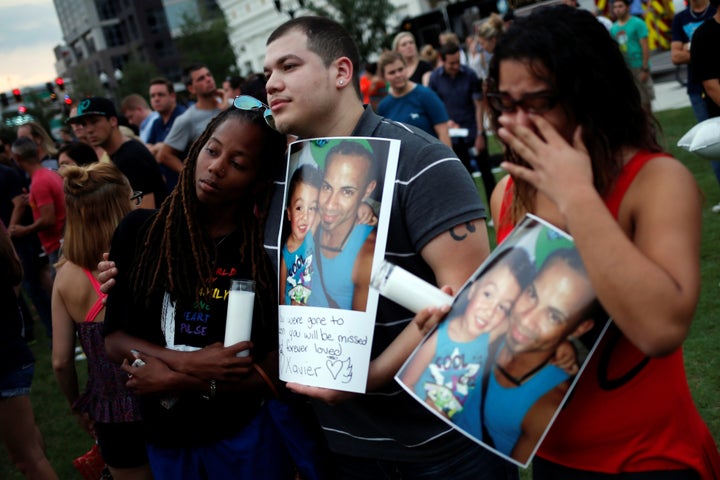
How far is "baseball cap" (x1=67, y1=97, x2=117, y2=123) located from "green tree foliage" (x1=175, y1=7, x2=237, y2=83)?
6211 cm

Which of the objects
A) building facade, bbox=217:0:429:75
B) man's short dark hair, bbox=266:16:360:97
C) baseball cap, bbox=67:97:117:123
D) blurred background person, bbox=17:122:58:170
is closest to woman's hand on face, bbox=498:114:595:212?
man's short dark hair, bbox=266:16:360:97

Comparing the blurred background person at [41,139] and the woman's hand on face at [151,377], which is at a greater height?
the blurred background person at [41,139]

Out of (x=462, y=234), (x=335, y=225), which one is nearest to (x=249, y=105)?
(x=335, y=225)

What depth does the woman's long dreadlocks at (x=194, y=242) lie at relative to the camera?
2.39 meters

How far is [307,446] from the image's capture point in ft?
8.10

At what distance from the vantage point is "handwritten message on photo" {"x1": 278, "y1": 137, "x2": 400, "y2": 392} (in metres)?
1.98

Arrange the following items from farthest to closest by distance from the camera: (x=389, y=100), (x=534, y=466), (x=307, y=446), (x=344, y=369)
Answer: (x=389, y=100), (x=307, y=446), (x=344, y=369), (x=534, y=466)

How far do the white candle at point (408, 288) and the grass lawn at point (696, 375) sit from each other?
0.51 m

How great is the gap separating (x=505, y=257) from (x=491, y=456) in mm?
871

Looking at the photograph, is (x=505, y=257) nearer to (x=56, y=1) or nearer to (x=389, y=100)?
(x=389, y=100)

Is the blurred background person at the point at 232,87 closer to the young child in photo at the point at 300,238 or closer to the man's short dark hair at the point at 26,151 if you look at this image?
the man's short dark hair at the point at 26,151

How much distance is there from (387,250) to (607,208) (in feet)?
2.34

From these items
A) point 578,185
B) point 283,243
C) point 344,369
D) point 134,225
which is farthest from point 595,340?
point 134,225

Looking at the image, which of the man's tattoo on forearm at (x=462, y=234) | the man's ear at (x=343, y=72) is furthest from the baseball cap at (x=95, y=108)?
the man's tattoo on forearm at (x=462, y=234)
